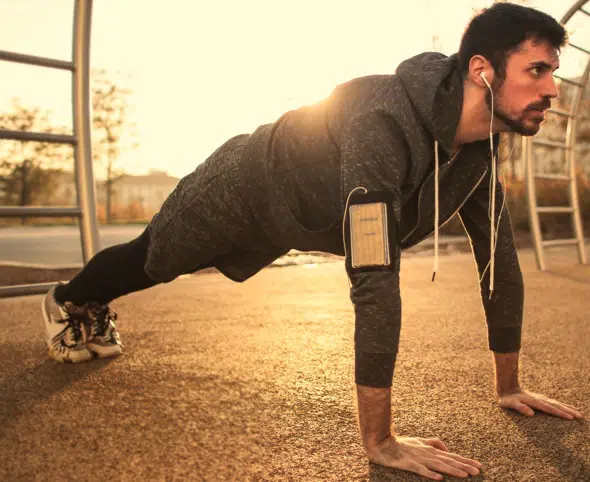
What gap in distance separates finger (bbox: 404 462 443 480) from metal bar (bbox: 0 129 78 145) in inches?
83.3

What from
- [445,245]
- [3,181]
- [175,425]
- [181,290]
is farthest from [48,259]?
[175,425]

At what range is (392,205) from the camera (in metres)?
1.22

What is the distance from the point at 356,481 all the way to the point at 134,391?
786mm

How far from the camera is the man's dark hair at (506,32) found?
1311mm

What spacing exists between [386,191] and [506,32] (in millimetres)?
414

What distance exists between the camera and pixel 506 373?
158cm

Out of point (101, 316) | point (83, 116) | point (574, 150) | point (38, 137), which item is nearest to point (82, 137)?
point (83, 116)

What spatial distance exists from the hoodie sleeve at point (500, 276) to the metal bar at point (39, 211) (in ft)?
5.85

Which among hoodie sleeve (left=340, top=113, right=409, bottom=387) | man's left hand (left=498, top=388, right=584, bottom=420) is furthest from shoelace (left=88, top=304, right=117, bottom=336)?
man's left hand (left=498, top=388, right=584, bottom=420)

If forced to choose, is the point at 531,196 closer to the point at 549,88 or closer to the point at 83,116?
the point at 83,116

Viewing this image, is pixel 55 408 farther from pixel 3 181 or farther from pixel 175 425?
pixel 3 181

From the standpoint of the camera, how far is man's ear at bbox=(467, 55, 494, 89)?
1316 millimetres

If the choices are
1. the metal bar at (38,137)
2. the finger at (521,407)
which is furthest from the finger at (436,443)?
the metal bar at (38,137)

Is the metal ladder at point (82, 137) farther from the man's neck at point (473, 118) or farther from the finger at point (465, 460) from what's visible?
the finger at point (465, 460)
